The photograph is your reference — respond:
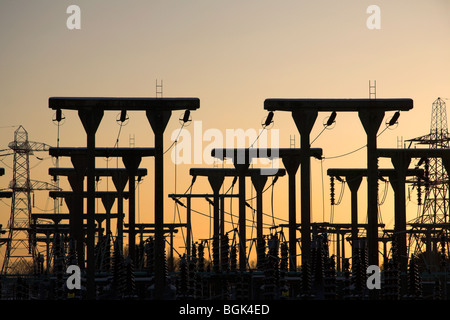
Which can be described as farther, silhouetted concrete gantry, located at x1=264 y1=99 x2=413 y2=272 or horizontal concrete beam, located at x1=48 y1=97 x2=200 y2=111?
silhouetted concrete gantry, located at x1=264 y1=99 x2=413 y2=272

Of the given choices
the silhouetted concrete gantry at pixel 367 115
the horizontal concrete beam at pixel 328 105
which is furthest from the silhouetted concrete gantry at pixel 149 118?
the silhouetted concrete gantry at pixel 367 115

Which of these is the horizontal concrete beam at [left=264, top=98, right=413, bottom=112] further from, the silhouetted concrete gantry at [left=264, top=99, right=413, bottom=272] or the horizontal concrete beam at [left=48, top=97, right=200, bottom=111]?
the horizontal concrete beam at [left=48, top=97, right=200, bottom=111]

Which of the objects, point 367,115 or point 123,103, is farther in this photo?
point 367,115

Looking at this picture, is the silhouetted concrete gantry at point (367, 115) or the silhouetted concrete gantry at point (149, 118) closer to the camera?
the silhouetted concrete gantry at point (149, 118)

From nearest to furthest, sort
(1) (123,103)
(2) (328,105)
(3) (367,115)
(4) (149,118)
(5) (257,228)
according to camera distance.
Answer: (4) (149,118), (1) (123,103), (3) (367,115), (2) (328,105), (5) (257,228)

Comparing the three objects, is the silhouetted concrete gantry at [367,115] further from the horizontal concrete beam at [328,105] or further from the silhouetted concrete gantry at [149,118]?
the silhouetted concrete gantry at [149,118]

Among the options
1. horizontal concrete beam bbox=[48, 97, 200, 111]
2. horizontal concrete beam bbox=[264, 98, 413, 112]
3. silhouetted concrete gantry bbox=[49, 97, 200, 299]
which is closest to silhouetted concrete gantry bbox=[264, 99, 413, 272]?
horizontal concrete beam bbox=[264, 98, 413, 112]

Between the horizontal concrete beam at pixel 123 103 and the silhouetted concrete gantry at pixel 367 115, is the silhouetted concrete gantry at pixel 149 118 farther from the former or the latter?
the silhouetted concrete gantry at pixel 367 115

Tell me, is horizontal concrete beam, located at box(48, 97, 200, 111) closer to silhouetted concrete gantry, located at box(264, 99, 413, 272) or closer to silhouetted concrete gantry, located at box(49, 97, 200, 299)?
silhouetted concrete gantry, located at box(49, 97, 200, 299)

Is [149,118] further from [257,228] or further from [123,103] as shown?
[257,228]

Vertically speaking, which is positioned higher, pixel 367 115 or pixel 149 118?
pixel 367 115

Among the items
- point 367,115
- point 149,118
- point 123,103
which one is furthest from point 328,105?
point 123,103
